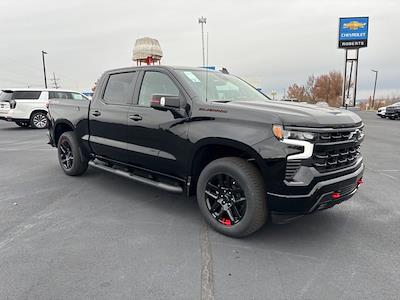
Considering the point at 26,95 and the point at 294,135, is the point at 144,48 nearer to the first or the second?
the point at 26,95

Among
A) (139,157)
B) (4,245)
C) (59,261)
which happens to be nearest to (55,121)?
(139,157)

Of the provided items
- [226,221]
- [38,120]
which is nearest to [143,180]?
[226,221]

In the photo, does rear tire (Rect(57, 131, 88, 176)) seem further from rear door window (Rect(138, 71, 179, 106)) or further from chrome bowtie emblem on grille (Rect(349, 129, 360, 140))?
chrome bowtie emblem on grille (Rect(349, 129, 360, 140))

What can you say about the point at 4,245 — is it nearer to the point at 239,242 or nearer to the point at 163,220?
the point at 163,220

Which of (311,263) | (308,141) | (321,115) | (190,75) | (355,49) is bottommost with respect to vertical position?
(311,263)

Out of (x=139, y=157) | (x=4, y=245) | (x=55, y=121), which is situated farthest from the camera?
(x=55, y=121)

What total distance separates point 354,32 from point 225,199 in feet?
152

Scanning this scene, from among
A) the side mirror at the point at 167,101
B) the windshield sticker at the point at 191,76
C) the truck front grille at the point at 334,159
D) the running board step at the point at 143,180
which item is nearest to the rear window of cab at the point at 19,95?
the running board step at the point at 143,180

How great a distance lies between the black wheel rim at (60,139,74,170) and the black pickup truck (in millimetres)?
1106

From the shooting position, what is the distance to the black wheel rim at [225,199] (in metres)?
3.44

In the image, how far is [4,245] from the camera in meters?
3.36

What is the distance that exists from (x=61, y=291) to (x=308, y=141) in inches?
96.4

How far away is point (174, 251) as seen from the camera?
3.24 metres

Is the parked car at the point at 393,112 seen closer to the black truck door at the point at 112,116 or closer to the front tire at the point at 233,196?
the black truck door at the point at 112,116
